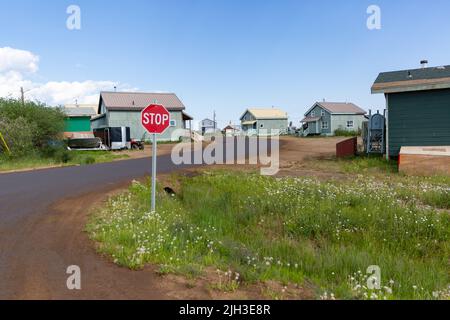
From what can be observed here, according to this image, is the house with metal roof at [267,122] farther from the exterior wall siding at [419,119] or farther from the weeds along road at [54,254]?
the weeds along road at [54,254]

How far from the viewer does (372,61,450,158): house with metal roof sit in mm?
15109

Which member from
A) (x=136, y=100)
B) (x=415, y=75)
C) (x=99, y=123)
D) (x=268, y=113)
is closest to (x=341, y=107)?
(x=268, y=113)

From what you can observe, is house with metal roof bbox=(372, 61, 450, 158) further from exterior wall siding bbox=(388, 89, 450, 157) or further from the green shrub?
the green shrub

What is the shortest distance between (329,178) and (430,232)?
6.08 metres

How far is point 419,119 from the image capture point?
1573 cm

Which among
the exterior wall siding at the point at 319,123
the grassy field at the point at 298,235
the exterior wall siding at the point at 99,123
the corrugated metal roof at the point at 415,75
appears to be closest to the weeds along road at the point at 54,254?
the grassy field at the point at 298,235

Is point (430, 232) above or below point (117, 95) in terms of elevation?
below

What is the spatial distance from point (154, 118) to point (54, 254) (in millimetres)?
3070

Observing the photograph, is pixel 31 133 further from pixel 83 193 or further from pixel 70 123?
pixel 70 123

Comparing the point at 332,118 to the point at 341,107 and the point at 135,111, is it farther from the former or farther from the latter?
the point at 135,111

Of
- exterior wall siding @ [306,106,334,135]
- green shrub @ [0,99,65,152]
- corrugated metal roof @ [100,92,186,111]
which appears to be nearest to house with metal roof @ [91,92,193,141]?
corrugated metal roof @ [100,92,186,111]

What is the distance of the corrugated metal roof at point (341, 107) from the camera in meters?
55.2

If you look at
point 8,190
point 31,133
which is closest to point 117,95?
point 31,133
